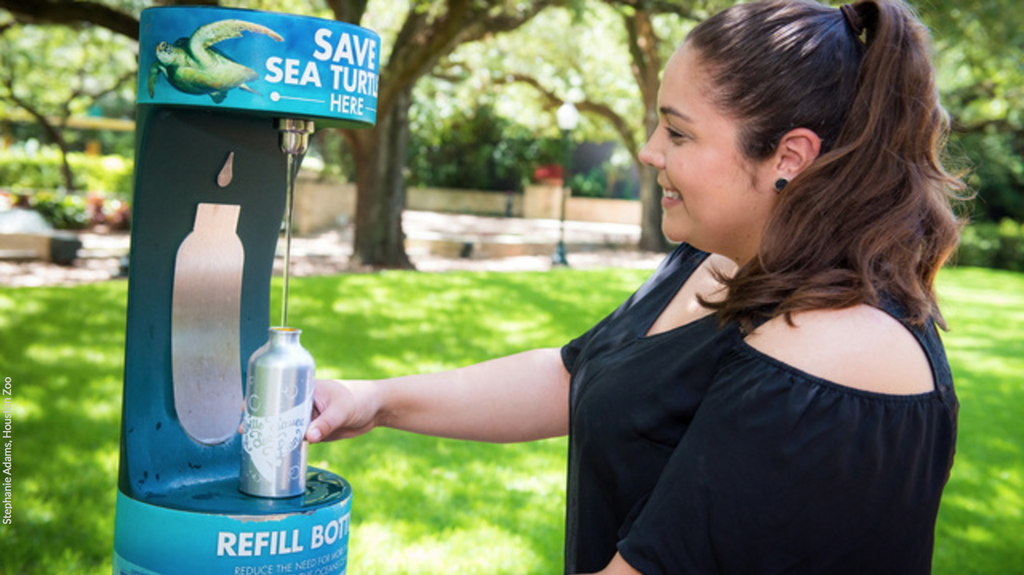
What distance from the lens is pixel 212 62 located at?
1435 millimetres

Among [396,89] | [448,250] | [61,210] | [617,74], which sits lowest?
[448,250]

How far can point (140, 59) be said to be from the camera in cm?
152

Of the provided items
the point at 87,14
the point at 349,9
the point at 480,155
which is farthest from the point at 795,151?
the point at 480,155

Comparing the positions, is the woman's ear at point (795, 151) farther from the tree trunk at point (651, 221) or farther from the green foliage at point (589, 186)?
the green foliage at point (589, 186)

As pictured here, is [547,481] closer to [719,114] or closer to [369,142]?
[719,114]

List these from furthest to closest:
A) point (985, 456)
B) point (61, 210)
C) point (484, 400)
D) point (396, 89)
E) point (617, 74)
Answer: point (617, 74) → point (61, 210) → point (396, 89) → point (985, 456) → point (484, 400)

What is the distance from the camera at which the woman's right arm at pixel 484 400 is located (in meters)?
1.80

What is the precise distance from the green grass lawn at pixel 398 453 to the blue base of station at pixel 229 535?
1212mm

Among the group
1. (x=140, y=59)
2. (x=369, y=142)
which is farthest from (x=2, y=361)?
(x=369, y=142)

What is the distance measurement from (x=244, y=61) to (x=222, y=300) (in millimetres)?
560

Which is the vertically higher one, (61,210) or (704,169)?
(704,169)

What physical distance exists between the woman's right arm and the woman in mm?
255

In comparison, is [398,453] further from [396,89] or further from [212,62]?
[396,89]

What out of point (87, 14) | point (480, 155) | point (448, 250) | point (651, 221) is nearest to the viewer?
point (87, 14)
